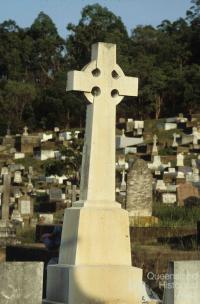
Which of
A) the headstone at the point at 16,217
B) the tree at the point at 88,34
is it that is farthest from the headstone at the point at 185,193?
the tree at the point at 88,34

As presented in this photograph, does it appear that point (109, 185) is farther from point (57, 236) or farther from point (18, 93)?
point (18, 93)

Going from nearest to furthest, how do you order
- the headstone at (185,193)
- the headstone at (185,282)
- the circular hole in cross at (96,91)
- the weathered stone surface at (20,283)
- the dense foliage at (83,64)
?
the weathered stone surface at (20,283) → the headstone at (185,282) → the circular hole in cross at (96,91) → the headstone at (185,193) → the dense foliage at (83,64)

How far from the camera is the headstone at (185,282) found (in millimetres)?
6258

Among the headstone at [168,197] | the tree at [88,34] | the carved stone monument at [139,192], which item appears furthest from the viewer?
the tree at [88,34]

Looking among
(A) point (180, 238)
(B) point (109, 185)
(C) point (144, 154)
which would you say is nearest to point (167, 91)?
(C) point (144, 154)

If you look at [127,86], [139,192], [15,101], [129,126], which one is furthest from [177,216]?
[15,101]

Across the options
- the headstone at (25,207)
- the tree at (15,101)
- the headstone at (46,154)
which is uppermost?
the tree at (15,101)

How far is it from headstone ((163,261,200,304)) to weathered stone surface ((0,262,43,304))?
1.02 meters

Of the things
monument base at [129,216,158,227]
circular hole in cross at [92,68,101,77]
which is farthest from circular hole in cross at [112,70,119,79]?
monument base at [129,216,158,227]

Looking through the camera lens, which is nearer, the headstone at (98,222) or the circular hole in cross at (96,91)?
the headstone at (98,222)

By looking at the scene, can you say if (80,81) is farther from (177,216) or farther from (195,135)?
(195,135)

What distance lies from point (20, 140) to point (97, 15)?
86.6 feet

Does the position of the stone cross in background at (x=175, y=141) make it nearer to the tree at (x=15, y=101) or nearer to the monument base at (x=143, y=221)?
the tree at (x=15, y=101)

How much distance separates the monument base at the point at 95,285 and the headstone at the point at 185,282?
1256 millimetres
